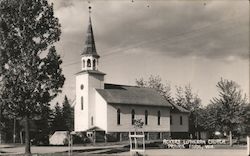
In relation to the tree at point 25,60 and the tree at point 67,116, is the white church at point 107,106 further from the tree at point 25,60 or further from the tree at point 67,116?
the tree at point 25,60

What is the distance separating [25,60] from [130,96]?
38637 millimetres

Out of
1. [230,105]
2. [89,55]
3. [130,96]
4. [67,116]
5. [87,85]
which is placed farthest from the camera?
[67,116]

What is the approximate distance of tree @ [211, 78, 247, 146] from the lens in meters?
49.5

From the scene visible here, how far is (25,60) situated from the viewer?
36.4m

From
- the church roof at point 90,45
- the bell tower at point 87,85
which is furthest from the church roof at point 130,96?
the church roof at point 90,45

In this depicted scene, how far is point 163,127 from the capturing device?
7788cm

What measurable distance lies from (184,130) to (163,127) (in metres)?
8.22

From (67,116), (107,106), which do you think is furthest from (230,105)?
(67,116)

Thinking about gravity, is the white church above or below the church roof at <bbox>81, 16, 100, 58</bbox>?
below

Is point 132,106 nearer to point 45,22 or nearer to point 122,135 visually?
point 122,135

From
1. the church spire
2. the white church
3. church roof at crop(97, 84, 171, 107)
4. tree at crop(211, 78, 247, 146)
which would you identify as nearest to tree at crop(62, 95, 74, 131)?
church roof at crop(97, 84, 171, 107)

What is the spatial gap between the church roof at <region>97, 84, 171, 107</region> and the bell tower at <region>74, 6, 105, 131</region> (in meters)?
1.67

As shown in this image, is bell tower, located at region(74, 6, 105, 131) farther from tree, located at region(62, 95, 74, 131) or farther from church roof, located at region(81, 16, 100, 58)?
tree, located at region(62, 95, 74, 131)

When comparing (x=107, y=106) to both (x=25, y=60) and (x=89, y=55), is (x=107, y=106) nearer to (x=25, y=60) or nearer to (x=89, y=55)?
(x=89, y=55)
